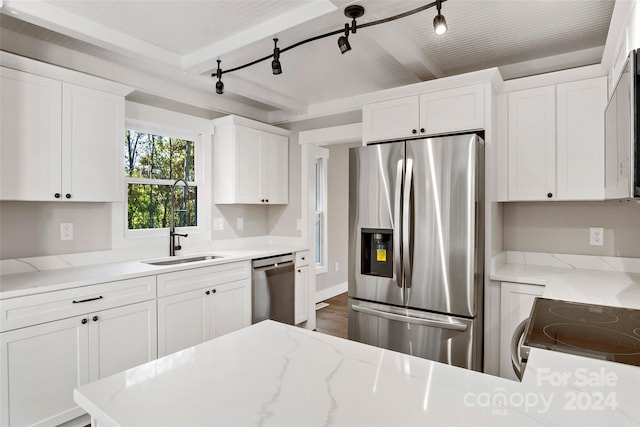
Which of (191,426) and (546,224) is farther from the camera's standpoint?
(546,224)

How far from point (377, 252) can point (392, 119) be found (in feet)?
3.51

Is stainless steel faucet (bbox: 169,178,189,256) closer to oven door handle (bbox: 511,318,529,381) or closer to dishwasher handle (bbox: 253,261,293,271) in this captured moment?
dishwasher handle (bbox: 253,261,293,271)

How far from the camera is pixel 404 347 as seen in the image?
8.05 ft

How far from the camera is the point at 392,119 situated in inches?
112

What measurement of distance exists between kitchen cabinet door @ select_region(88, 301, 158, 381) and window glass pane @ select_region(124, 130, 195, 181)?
126 cm

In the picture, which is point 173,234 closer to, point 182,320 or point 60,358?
point 182,320

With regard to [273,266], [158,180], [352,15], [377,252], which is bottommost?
[273,266]

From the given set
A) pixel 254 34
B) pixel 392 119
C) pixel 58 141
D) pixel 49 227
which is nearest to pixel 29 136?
pixel 58 141

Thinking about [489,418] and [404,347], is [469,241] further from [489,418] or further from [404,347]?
[489,418]

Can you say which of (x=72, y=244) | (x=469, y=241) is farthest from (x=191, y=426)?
(x=72, y=244)

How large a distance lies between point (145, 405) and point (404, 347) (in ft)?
6.58

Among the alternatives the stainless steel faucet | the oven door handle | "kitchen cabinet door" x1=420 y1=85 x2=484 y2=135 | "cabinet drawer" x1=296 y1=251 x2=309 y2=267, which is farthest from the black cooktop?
the stainless steel faucet

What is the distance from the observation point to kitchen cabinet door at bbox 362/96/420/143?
2.75 meters

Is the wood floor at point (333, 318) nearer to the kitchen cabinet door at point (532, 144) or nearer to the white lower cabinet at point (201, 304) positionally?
the white lower cabinet at point (201, 304)
